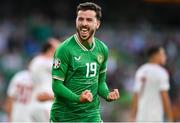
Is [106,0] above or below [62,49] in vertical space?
above

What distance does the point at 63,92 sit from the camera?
250 inches

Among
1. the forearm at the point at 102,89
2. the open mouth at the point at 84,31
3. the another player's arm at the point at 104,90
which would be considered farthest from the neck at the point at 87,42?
the forearm at the point at 102,89

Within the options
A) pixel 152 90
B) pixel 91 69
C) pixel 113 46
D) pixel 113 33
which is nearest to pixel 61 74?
pixel 91 69

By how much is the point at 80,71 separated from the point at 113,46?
47.9ft

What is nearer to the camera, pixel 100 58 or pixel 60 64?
pixel 60 64

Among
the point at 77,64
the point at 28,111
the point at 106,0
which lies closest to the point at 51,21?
the point at 106,0

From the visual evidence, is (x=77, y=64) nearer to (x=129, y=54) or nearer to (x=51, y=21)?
(x=129, y=54)

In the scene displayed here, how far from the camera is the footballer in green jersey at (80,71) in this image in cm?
642

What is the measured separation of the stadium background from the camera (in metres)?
18.9

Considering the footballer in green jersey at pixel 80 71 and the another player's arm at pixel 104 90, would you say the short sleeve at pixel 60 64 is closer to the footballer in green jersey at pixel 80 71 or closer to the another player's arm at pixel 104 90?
the footballer in green jersey at pixel 80 71

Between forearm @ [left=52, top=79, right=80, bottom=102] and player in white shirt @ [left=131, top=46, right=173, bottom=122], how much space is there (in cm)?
471

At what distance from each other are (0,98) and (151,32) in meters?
6.46

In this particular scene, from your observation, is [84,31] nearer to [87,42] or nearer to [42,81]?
[87,42]

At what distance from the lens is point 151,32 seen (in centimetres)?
2261
